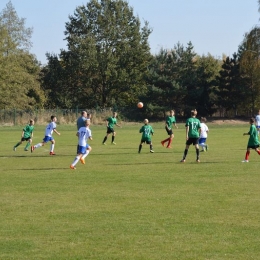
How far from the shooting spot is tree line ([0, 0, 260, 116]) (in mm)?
69875

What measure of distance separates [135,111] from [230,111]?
43.5ft

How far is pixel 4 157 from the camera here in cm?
2489

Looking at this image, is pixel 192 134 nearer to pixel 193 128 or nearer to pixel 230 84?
pixel 193 128

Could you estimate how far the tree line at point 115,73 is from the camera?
6988 cm

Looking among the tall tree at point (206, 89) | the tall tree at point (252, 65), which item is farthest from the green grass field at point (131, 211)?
the tall tree at point (206, 89)

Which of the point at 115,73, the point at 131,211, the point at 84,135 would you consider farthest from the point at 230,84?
the point at 131,211

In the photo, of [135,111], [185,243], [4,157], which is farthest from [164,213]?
[135,111]

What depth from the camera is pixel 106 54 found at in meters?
74.6

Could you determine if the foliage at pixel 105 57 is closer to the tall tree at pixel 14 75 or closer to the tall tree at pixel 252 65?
the tall tree at pixel 14 75

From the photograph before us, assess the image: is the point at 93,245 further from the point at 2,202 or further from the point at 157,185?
the point at 157,185

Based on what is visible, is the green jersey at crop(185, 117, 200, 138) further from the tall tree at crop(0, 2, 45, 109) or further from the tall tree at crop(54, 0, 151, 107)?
the tall tree at crop(54, 0, 151, 107)

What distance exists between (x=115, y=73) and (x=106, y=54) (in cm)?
278

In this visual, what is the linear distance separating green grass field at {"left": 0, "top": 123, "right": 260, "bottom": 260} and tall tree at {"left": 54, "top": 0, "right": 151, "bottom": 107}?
54443 millimetres

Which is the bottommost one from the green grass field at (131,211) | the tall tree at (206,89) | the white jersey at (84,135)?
the green grass field at (131,211)
